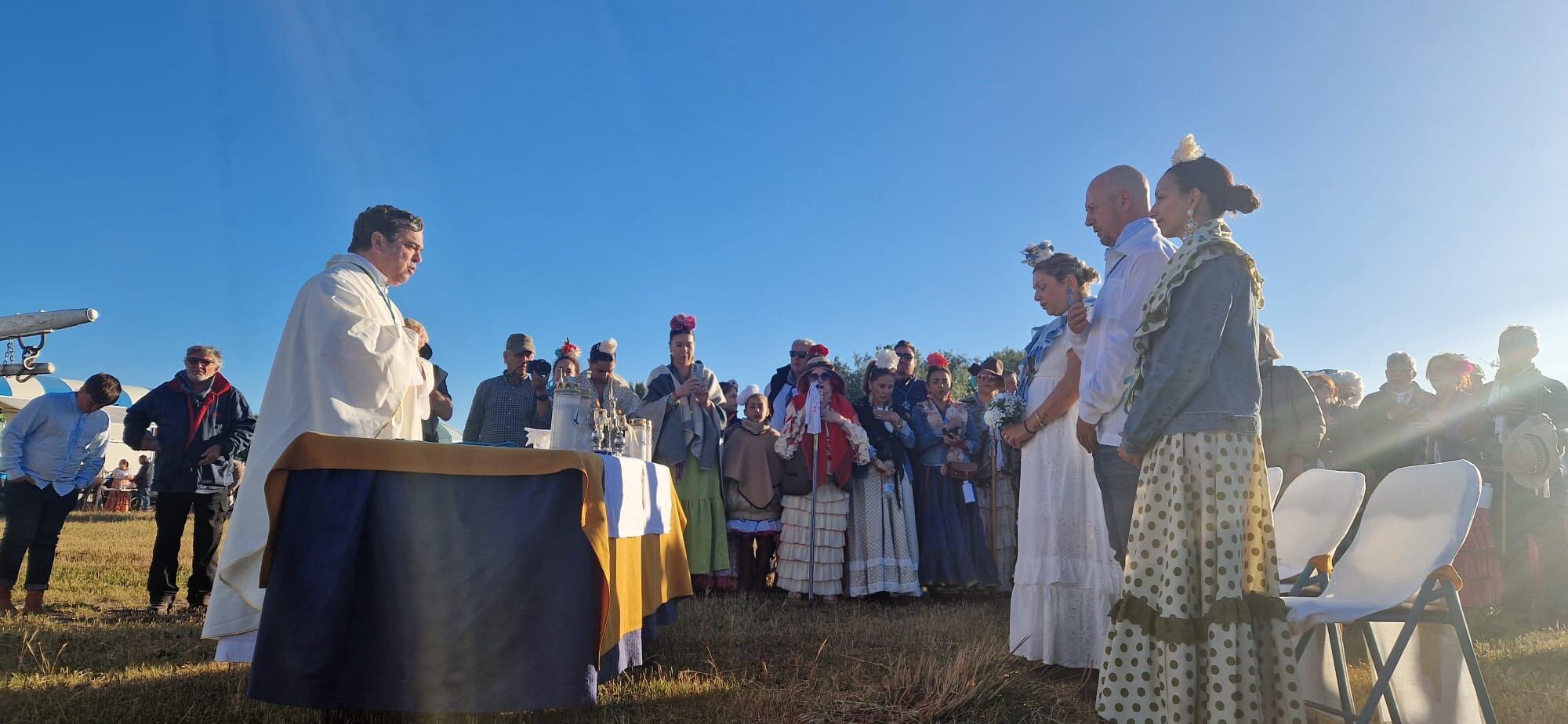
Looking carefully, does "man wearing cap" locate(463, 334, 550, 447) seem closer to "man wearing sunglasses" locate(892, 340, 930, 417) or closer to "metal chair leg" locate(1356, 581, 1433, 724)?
"man wearing sunglasses" locate(892, 340, 930, 417)

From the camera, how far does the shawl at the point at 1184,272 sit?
274 cm

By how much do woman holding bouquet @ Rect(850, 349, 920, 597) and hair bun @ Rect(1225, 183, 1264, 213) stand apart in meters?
4.63

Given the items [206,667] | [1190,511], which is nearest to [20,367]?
[206,667]

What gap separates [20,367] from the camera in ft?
86.1

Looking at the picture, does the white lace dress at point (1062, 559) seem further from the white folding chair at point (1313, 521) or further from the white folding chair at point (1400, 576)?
the white folding chair at point (1400, 576)

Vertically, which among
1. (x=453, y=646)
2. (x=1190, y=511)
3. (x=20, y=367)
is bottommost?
(x=453, y=646)

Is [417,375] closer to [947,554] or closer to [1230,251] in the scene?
[1230,251]

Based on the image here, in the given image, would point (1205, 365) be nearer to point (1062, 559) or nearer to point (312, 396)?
point (1062, 559)

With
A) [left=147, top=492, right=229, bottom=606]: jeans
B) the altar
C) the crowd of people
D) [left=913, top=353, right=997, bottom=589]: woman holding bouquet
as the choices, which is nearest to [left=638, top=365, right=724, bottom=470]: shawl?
the crowd of people

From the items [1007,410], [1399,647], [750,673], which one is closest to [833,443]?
[1007,410]

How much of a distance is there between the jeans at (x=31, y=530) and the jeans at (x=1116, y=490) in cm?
705

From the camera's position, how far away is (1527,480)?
5918 millimetres

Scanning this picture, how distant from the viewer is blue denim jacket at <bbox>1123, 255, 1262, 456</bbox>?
2.66m

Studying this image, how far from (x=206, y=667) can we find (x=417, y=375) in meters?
1.72
